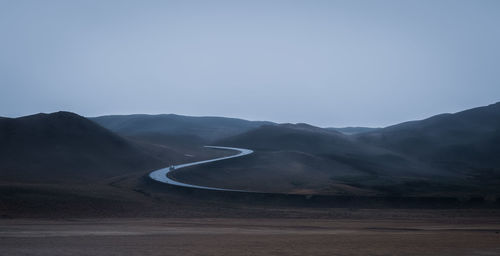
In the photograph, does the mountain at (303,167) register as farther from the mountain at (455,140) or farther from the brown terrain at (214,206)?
the mountain at (455,140)

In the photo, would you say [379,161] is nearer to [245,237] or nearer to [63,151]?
[63,151]

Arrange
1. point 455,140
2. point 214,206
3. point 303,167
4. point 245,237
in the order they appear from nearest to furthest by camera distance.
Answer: point 245,237
point 214,206
point 303,167
point 455,140

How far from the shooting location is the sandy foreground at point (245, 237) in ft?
53.9

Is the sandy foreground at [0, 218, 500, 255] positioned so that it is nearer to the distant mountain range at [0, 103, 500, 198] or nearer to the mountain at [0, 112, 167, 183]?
the distant mountain range at [0, 103, 500, 198]

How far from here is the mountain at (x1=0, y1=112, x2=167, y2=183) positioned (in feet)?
186

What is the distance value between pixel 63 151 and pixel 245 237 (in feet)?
172

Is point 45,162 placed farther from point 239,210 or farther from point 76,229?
point 76,229

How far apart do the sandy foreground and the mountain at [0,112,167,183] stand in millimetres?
28439

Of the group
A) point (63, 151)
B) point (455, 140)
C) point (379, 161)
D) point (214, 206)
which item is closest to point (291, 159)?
point (379, 161)

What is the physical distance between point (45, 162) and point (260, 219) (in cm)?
4179

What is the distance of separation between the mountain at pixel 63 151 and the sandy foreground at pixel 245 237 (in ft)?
93.3

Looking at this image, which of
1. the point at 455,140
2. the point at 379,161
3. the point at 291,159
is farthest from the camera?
the point at 455,140

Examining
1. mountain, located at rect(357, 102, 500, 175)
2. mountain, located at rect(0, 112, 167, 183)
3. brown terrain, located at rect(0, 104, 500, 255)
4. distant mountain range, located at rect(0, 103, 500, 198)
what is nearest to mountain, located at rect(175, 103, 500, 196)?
mountain, located at rect(357, 102, 500, 175)

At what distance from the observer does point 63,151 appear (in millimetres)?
67188
